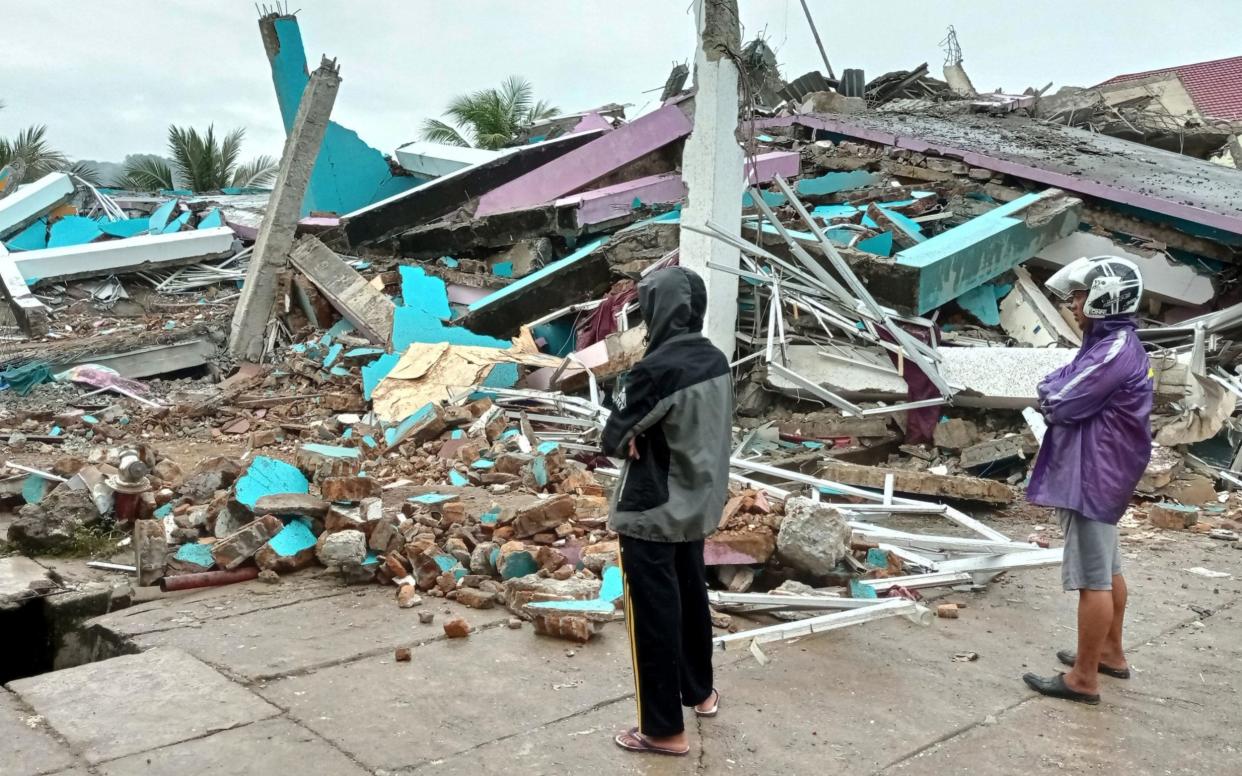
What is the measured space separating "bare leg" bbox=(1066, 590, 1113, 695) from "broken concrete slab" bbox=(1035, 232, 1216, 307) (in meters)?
6.53

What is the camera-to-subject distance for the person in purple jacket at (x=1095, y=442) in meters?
3.54

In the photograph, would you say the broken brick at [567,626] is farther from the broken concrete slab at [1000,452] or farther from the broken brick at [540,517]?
the broken concrete slab at [1000,452]

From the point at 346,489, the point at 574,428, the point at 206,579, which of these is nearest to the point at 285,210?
the point at 574,428

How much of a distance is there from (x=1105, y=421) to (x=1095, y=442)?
8cm

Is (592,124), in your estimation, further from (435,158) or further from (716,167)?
(716,167)

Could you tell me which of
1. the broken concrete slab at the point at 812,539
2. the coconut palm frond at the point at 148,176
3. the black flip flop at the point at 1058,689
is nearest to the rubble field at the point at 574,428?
the broken concrete slab at the point at 812,539

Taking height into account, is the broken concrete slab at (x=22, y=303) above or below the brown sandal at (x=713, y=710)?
above

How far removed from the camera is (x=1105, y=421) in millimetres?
3564

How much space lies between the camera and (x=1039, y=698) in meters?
3.75

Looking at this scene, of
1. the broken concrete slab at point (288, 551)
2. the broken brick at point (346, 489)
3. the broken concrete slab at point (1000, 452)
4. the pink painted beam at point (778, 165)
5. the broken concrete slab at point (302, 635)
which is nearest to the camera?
the broken concrete slab at point (302, 635)

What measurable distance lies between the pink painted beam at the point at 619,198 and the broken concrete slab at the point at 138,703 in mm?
8662

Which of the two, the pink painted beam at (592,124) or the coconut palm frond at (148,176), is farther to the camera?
the coconut palm frond at (148,176)

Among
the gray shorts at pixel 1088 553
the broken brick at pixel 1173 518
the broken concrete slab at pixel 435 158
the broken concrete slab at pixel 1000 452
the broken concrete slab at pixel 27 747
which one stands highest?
the broken concrete slab at pixel 435 158

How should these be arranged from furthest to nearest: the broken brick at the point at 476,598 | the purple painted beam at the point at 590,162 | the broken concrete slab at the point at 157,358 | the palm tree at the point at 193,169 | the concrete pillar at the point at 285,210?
the palm tree at the point at 193,169 → the purple painted beam at the point at 590,162 → the concrete pillar at the point at 285,210 → the broken concrete slab at the point at 157,358 → the broken brick at the point at 476,598
